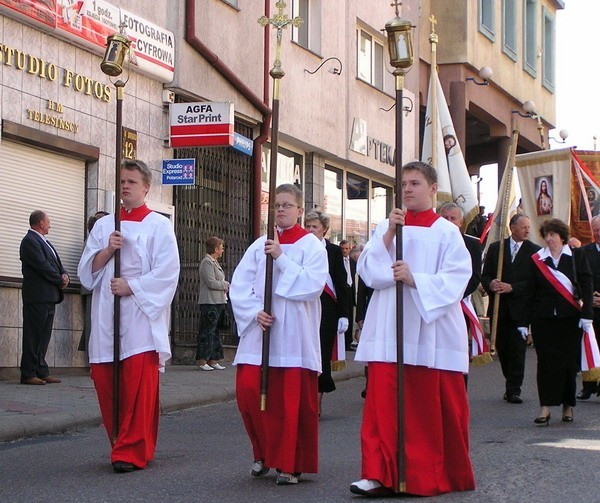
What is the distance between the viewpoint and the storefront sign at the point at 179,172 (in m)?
18.5

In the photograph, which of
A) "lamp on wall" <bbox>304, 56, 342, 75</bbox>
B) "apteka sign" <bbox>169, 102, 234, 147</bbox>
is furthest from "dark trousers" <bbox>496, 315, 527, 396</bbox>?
"lamp on wall" <bbox>304, 56, 342, 75</bbox>

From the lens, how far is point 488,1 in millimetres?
34031

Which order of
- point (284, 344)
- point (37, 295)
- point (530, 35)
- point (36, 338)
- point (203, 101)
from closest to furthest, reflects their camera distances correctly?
point (284, 344), point (36, 338), point (37, 295), point (203, 101), point (530, 35)

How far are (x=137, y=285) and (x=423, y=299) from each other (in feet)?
7.34

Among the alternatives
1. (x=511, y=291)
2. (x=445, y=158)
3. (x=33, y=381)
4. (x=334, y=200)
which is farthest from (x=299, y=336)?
(x=334, y=200)

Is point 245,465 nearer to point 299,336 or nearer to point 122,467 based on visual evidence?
point 122,467

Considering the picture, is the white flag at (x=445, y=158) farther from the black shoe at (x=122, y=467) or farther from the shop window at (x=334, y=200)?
the black shoe at (x=122, y=467)

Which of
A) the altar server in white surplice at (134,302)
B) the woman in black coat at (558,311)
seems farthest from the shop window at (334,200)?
the altar server in white surplice at (134,302)

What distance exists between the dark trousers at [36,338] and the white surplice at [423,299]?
24.3ft

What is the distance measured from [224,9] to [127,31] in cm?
359

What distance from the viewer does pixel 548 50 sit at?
40.2 metres

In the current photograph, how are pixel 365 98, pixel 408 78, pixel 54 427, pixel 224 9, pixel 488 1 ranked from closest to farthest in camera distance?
1. pixel 54 427
2. pixel 224 9
3. pixel 365 98
4. pixel 408 78
5. pixel 488 1

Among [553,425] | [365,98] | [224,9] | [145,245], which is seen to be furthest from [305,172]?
[145,245]

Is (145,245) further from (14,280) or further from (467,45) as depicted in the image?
(467,45)
